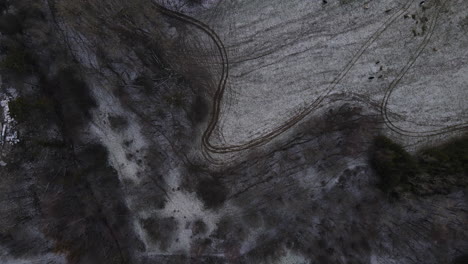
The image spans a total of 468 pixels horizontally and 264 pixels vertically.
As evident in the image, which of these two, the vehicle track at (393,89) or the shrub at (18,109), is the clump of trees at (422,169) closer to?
the vehicle track at (393,89)

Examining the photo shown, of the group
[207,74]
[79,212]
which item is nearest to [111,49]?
[207,74]

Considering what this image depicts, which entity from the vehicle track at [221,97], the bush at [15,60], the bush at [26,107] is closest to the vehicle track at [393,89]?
the vehicle track at [221,97]

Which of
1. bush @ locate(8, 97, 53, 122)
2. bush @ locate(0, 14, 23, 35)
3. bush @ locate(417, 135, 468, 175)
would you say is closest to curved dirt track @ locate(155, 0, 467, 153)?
bush @ locate(417, 135, 468, 175)

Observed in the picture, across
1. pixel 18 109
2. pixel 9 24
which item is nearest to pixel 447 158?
pixel 18 109

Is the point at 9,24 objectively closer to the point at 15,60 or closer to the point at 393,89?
the point at 15,60

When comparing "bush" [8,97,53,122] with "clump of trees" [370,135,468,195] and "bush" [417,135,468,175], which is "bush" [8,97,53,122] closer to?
"clump of trees" [370,135,468,195]

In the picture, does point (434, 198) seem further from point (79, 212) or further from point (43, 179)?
point (43, 179)
